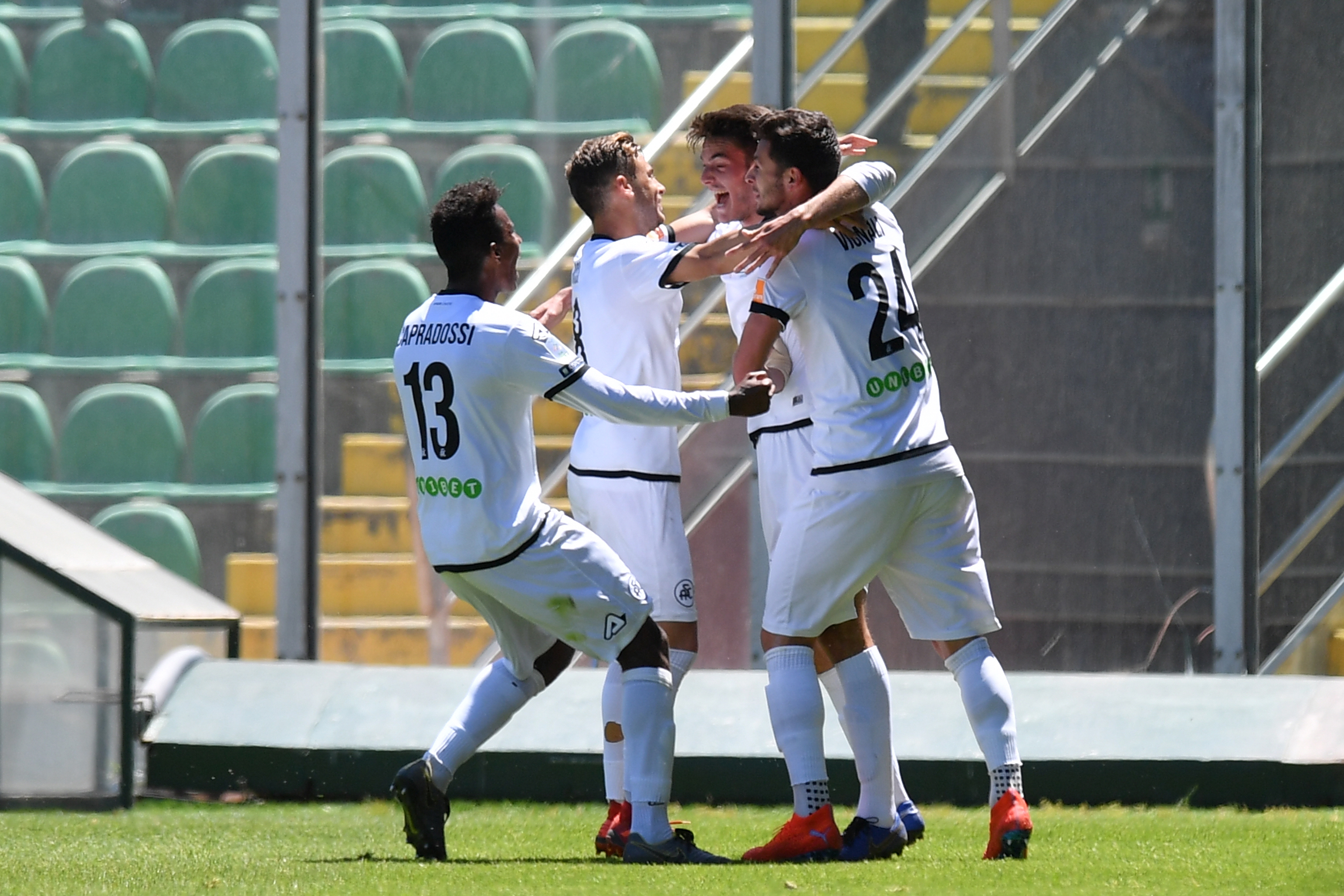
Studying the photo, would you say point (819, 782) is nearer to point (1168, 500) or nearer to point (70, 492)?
point (1168, 500)

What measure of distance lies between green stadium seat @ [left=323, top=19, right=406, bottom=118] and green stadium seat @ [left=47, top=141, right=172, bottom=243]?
33.6 inches

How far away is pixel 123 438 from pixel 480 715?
3587mm

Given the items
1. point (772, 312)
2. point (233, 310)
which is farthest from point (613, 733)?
point (233, 310)

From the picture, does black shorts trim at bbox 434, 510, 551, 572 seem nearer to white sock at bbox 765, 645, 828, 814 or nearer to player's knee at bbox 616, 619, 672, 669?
player's knee at bbox 616, 619, 672, 669

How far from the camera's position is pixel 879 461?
14.0 ft

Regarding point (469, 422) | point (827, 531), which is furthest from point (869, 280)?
point (469, 422)

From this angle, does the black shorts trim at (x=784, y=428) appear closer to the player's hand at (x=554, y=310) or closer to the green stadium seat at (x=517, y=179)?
the player's hand at (x=554, y=310)

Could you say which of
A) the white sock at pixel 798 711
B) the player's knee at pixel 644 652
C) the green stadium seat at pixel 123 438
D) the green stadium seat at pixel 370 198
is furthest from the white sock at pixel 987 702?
the green stadium seat at pixel 123 438

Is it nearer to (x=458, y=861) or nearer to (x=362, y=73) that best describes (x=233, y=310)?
(x=362, y=73)

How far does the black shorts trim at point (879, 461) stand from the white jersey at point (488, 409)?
0.28m

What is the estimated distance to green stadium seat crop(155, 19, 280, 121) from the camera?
739cm

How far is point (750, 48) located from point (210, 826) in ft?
11.7

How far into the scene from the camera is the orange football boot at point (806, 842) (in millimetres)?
4293

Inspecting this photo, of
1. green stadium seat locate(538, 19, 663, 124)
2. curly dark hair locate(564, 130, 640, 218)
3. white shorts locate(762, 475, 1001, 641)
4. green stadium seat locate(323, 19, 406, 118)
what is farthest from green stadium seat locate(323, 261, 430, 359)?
white shorts locate(762, 475, 1001, 641)
